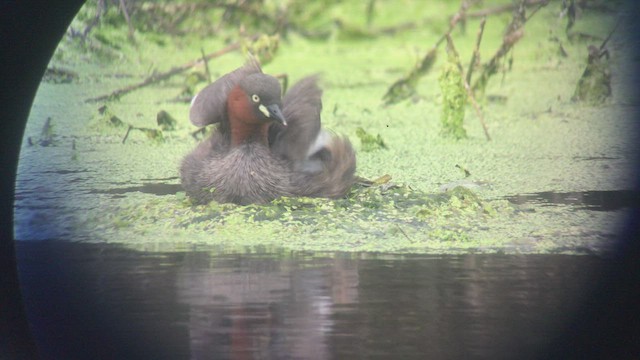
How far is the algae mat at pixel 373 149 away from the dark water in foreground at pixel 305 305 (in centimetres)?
10

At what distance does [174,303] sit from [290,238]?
43 cm

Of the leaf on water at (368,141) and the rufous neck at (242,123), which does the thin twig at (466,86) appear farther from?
the rufous neck at (242,123)

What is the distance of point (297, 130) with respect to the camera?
3328mm

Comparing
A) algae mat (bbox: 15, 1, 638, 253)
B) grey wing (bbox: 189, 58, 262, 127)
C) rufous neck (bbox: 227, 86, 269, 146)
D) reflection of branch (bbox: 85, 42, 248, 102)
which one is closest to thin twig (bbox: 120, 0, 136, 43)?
algae mat (bbox: 15, 1, 638, 253)

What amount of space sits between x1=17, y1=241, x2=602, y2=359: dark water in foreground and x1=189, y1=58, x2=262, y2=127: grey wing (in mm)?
451

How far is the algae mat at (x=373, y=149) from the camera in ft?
10.5

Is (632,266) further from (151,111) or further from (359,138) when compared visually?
(151,111)

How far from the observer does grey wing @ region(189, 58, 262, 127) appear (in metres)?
3.26

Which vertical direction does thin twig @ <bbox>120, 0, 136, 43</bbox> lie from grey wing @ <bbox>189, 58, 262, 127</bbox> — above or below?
above

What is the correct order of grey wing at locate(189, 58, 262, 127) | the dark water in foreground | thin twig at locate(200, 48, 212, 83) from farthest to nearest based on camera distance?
thin twig at locate(200, 48, 212, 83)
grey wing at locate(189, 58, 262, 127)
the dark water in foreground

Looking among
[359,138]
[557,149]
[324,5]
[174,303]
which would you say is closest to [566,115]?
[557,149]

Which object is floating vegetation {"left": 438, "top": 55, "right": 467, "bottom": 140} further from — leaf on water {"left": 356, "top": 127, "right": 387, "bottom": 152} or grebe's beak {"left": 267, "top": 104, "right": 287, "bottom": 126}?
grebe's beak {"left": 267, "top": 104, "right": 287, "bottom": 126}

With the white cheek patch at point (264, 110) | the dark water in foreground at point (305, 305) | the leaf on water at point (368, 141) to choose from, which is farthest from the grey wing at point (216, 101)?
the leaf on water at point (368, 141)

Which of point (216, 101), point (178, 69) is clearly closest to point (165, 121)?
point (178, 69)
